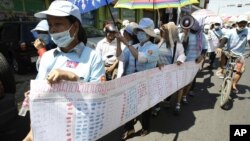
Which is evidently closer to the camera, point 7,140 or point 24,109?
point 24,109

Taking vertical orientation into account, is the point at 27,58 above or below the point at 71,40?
below

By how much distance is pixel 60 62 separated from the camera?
2.22m

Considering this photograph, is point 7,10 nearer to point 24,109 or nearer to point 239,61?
point 239,61

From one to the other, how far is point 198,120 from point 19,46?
6.04 m

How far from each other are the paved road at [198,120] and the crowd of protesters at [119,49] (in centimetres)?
19

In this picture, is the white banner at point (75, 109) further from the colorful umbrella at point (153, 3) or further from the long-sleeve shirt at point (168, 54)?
the colorful umbrella at point (153, 3)

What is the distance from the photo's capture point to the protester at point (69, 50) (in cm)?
212

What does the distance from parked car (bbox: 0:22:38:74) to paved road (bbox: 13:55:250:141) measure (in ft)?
5.81

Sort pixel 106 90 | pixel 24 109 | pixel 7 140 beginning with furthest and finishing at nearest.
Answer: pixel 7 140
pixel 106 90
pixel 24 109

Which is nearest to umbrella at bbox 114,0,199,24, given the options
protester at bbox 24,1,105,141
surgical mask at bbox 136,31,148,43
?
surgical mask at bbox 136,31,148,43

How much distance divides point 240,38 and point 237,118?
1997 millimetres

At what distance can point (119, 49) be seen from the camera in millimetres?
3951

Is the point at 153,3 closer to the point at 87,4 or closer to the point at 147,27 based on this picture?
the point at 147,27

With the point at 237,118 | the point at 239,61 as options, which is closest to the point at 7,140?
the point at 237,118
